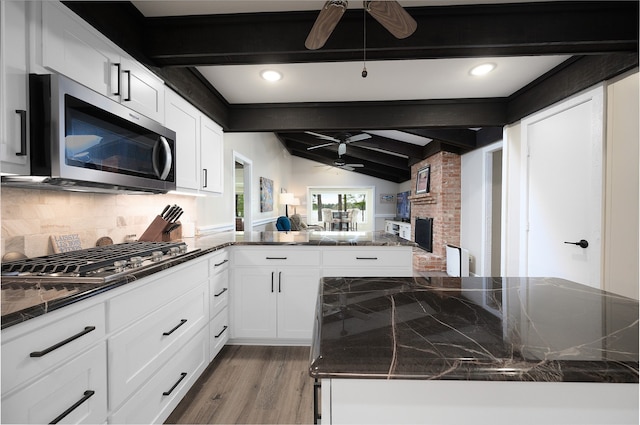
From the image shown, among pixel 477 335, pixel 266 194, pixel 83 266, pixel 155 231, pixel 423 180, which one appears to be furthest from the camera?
pixel 423 180

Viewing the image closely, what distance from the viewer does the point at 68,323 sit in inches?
38.0

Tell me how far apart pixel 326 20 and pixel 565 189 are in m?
2.37

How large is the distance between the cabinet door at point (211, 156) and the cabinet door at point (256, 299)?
→ 0.87 meters

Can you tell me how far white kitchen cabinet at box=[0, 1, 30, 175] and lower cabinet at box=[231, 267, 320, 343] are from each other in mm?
1641

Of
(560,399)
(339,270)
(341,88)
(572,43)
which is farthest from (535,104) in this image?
(560,399)

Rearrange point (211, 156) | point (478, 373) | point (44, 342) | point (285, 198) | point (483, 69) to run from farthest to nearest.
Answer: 1. point (285, 198)
2. point (211, 156)
3. point (483, 69)
4. point (44, 342)
5. point (478, 373)

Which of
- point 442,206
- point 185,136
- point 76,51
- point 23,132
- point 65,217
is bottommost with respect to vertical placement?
point 65,217

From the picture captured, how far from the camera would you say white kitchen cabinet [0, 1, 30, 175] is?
1.03 metres

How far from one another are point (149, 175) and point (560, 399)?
1.98m

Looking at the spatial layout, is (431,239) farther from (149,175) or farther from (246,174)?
(149,175)

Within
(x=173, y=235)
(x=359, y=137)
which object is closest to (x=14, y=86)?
(x=173, y=235)

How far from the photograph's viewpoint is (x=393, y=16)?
132cm

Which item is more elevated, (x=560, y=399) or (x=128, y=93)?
(x=128, y=93)

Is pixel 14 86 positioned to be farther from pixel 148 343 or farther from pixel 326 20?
pixel 326 20
